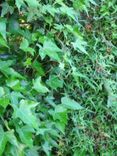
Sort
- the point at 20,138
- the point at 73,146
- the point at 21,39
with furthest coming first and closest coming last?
the point at 73,146, the point at 21,39, the point at 20,138

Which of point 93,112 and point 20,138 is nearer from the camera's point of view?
point 20,138

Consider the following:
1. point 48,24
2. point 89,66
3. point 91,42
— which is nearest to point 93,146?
point 89,66

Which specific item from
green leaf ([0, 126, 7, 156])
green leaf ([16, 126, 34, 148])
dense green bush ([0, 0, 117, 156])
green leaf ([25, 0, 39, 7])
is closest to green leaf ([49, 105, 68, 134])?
dense green bush ([0, 0, 117, 156])

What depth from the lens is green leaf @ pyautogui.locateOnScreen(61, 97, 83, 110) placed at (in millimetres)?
1809

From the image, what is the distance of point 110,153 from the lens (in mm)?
2031

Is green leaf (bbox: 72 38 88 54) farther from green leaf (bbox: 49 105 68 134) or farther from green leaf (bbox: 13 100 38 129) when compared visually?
green leaf (bbox: 13 100 38 129)

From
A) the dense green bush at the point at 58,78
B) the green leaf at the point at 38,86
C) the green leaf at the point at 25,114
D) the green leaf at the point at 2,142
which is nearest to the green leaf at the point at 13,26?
the dense green bush at the point at 58,78

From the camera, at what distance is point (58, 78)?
71.2 inches

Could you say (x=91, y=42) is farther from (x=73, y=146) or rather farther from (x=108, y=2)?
(x=73, y=146)

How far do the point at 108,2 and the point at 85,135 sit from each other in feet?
2.44

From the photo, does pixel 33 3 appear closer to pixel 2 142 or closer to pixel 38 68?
pixel 38 68

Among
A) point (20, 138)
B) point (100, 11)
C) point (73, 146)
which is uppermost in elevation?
point (100, 11)

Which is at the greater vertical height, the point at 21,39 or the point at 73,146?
the point at 21,39

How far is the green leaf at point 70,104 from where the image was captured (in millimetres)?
1809
